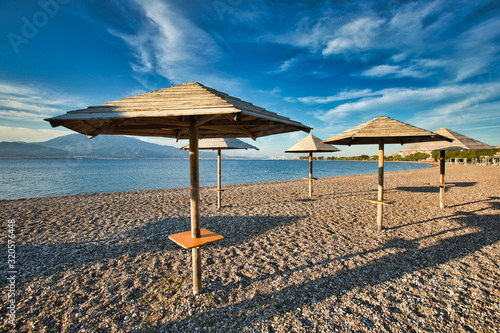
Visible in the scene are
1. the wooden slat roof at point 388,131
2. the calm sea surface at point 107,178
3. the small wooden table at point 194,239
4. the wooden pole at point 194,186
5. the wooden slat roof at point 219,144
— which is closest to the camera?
the small wooden table at point 194,239

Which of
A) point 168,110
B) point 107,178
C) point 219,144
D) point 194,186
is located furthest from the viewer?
point 107,178

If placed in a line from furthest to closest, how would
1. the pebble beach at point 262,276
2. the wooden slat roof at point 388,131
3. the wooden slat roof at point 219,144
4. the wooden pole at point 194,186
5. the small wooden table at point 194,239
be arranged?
the wooden slat roof at point 219,144 → the wooden slat roof at point 388,131 → the wooden pole at point 194,186 → the small wooden table at point 194,239 → the pebble beach at point 262,276

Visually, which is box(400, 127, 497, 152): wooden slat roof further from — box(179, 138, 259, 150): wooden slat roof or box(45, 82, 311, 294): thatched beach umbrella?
box(45, 82, 311, 294): thatched beach umbrella

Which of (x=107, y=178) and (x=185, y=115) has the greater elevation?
(x=185, y=115)

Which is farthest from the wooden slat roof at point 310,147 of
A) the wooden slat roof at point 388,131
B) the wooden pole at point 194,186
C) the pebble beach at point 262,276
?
the wooden pole at point 194,186

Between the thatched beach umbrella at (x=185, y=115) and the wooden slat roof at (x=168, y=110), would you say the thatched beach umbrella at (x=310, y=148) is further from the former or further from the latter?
the wooden slat roof at (x=168, y=110)

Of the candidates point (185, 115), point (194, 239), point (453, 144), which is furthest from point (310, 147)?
point (185, 115)

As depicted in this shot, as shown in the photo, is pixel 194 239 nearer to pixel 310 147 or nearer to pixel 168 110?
pixel 168 110

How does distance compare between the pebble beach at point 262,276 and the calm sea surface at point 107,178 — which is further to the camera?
the calm sea surface at point 107,178

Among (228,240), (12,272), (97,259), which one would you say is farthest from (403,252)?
(12,272)

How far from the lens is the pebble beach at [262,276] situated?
256 centimetres

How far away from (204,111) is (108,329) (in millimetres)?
2781

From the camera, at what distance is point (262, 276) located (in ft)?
11.6

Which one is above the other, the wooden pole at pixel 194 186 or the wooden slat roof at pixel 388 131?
the wooden slat roof at pixel 388 131
